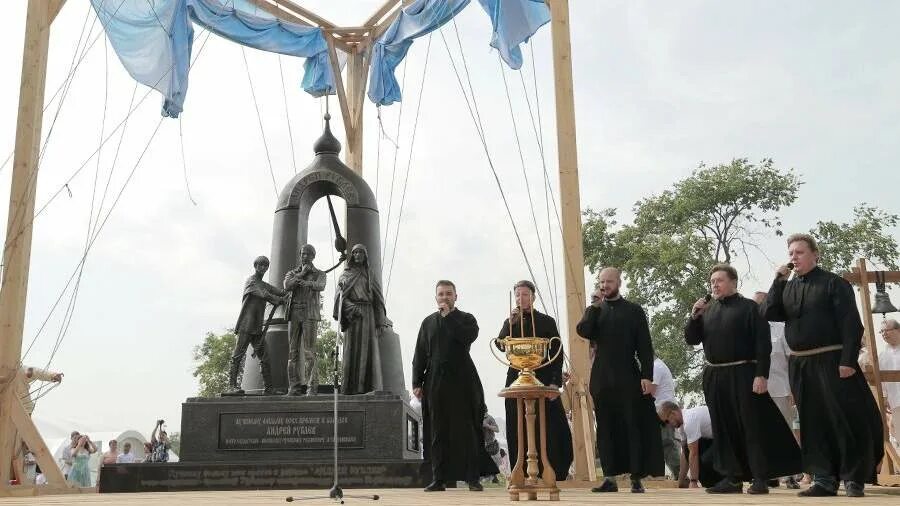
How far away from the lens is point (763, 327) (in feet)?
19.6

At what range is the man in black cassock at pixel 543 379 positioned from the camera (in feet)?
21.8

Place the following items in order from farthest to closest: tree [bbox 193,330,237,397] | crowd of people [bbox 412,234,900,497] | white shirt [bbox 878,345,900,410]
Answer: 1. tree [bbox 193,330,237,397]
2. white shirt [bbox 878,345,900,410]
3. crowd of people [bbox 412,234,900,497]

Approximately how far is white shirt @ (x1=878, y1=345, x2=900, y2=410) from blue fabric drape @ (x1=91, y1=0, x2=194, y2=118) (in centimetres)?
944

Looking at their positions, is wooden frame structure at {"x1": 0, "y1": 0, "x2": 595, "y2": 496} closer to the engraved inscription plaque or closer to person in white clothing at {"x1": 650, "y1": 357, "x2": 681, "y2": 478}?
person in white clothing at {"x1": 650, "y1": 357, "x2": 681, "y2": 478}

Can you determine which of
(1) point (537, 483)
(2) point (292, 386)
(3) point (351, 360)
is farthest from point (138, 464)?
(1) point (537, 483)

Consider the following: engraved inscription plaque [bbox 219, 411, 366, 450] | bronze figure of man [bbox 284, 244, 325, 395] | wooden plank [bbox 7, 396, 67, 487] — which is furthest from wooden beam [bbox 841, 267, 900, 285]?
wooden plank [bbox 7, 396, 67, 487]

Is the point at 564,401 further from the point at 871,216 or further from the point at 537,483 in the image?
the point at 871,216

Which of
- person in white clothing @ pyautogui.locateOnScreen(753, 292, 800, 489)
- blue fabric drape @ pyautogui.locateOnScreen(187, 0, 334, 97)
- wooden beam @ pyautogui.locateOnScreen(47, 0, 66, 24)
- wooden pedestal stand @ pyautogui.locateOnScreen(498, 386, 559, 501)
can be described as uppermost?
blue fabric drape @ pyautogui.locateOnScreen(187, 0, 334, 97)

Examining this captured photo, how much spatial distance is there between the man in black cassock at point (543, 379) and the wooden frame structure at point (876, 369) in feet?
8.34

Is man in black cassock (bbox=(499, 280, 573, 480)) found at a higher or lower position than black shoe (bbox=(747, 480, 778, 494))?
higher

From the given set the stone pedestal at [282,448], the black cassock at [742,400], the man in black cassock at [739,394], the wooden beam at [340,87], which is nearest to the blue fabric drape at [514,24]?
the wooden beam at [340,87]

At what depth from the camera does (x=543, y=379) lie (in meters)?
6.96

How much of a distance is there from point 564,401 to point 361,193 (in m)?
4.35

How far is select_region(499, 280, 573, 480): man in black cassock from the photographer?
6648mm
